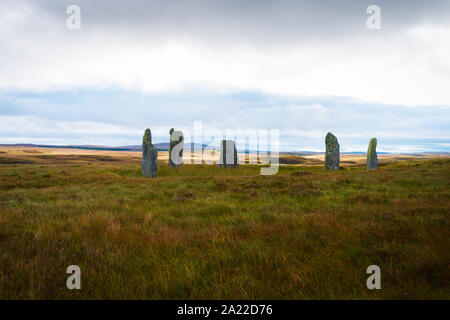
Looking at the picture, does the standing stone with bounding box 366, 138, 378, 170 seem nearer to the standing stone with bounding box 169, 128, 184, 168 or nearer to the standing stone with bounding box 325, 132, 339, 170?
the standing stone with bounding box 325, 132, 339, 170

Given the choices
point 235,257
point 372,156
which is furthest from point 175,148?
point 235,257

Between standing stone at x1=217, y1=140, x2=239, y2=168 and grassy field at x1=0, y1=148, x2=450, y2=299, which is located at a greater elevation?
standing stone at x1=217, y1=140, x2=239, y2=168

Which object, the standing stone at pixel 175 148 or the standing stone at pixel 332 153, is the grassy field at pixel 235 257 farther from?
the standing stone at pixel 332 153

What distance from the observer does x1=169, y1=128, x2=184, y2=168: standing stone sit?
30.6 m

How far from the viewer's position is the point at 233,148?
3225 cm

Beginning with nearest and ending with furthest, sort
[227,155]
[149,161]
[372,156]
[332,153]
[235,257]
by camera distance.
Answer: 1. [235,257]
2. [149,161]
3. [227,155]
4. [332,153]
5. [372,156]

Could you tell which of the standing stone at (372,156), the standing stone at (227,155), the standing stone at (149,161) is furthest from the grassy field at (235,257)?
the standing stone at (372,156)

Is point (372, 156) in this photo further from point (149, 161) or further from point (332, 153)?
point (149, 161)

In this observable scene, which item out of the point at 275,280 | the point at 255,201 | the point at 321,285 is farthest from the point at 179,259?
the point at 255,201

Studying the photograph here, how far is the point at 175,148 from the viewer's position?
31062mm

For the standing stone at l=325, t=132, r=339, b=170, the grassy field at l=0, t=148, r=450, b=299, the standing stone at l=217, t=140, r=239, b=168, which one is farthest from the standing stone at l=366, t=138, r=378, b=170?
the grassy field at l=0, t=148, r=450, b=299

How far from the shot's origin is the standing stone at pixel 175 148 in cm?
3061

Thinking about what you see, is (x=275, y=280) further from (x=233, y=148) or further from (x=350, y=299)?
(x=233, y=148)
